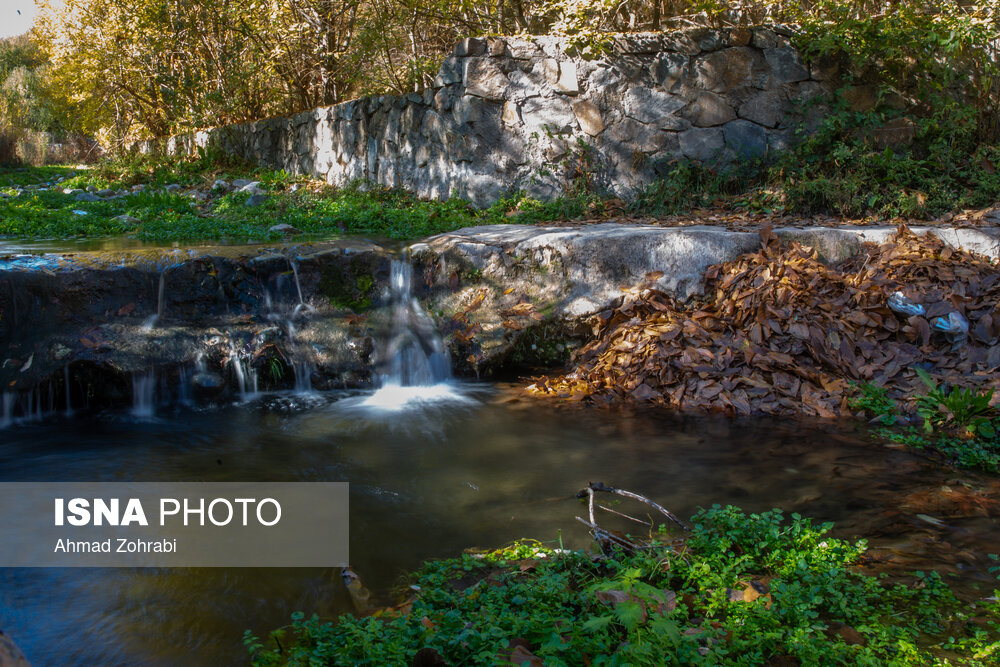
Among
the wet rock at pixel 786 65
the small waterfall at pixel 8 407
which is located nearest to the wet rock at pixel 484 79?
the wet rock at pixel 786 65

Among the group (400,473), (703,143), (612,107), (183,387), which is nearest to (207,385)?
(183,387)

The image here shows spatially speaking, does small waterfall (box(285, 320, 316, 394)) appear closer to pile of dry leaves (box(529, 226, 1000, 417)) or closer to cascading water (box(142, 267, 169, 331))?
cascading water (box(142, 267, 169, 331))

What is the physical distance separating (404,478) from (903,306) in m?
4.39

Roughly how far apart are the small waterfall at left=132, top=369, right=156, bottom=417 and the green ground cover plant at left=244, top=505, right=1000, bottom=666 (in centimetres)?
366

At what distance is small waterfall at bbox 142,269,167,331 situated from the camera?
6.07m

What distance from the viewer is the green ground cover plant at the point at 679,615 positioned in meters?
2.07

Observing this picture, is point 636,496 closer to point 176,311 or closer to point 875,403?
point 875,403

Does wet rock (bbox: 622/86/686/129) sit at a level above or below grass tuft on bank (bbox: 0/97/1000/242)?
above

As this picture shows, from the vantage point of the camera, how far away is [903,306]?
18.5 feet

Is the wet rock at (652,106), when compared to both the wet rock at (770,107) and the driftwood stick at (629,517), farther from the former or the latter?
the driftwood stick at (629,517)

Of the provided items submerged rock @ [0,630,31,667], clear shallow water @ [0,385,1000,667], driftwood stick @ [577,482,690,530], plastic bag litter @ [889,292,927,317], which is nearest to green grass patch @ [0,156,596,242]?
clear shallow water @ [0,385,1000,667]

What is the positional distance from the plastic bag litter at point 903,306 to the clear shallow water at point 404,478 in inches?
63.0

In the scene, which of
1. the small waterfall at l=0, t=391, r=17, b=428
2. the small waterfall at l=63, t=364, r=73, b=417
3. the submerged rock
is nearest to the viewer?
the submerged rock

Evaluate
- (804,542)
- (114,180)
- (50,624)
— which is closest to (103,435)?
(50,624)
